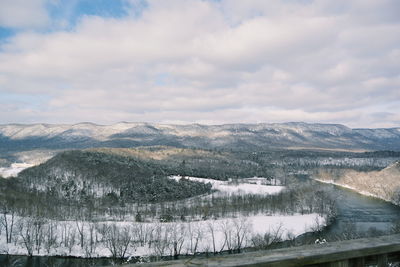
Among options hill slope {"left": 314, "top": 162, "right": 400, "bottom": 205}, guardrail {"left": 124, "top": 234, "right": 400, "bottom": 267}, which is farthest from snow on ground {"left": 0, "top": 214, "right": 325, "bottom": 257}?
hill slope {"left": 314, "top": 162, "right": 400, "bottom": 205}

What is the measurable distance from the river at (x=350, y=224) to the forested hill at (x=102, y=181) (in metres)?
70.1

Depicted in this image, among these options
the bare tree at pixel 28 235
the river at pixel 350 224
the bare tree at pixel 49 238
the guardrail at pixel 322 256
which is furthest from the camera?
the bare tree at pixel 49 238

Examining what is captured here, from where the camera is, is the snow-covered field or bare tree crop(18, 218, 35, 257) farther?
the snow-covered field

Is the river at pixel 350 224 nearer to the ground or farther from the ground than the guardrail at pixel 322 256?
nearer to the ground

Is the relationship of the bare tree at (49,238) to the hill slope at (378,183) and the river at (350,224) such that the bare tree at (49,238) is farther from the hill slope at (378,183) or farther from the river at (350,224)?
the hill slope at (378,183)

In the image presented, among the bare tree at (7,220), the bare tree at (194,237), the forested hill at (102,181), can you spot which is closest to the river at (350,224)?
the bare tree at (7,220)

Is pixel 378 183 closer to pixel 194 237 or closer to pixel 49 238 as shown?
pixel 194 237

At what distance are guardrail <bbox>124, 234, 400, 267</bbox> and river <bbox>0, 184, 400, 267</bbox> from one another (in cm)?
5485

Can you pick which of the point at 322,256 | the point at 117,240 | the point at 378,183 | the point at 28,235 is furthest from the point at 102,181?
the point at 322,256

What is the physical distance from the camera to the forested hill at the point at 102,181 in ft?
448

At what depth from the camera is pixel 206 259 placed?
3883 millimetres

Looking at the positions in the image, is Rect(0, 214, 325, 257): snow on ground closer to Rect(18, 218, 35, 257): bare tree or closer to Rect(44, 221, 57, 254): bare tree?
Rect(44, 221, 57, 254): bare tree

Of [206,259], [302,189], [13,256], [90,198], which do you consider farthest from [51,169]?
[206,259]

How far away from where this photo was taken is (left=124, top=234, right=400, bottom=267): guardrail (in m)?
3.75
